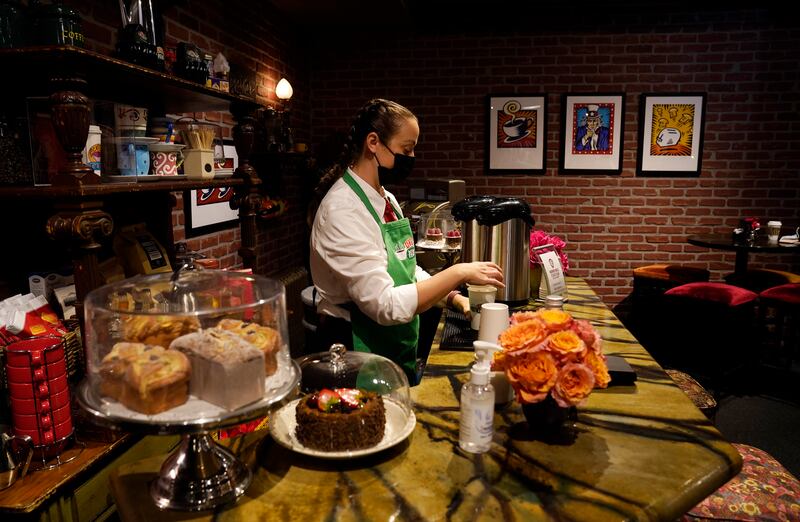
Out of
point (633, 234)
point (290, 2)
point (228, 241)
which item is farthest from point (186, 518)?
point (633, 234)

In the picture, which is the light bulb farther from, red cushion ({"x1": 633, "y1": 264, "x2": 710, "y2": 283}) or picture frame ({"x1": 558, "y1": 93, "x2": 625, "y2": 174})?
red cushion ({"x1": 633, "y1": 264, "x2": 710, "y2": 283})

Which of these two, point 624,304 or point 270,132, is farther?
point 624,304

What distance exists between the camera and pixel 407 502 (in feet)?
3.41

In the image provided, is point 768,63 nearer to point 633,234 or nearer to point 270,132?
point 633,234

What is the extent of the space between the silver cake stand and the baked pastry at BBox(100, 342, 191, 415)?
0.06ft

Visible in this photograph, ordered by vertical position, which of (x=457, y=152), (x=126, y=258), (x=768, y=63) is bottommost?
(x=126, y=258)

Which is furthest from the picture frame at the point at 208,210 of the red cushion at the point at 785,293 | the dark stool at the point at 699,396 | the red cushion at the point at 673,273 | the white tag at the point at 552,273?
the red cushion at the point at 785,293

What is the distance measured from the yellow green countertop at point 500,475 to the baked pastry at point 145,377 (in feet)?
0.72

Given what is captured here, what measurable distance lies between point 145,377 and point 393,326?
3.75ft

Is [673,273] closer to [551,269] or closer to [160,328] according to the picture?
[551,269]

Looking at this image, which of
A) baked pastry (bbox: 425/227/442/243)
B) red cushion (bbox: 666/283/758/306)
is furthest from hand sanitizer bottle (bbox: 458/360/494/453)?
red cushion (bbox: 666/283/758/306)

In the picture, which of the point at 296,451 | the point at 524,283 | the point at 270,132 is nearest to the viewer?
the point at 296,451

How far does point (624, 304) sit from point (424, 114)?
2.63m

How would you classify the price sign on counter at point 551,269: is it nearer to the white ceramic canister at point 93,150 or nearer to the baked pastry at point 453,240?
the baked pastry at point 453,240
